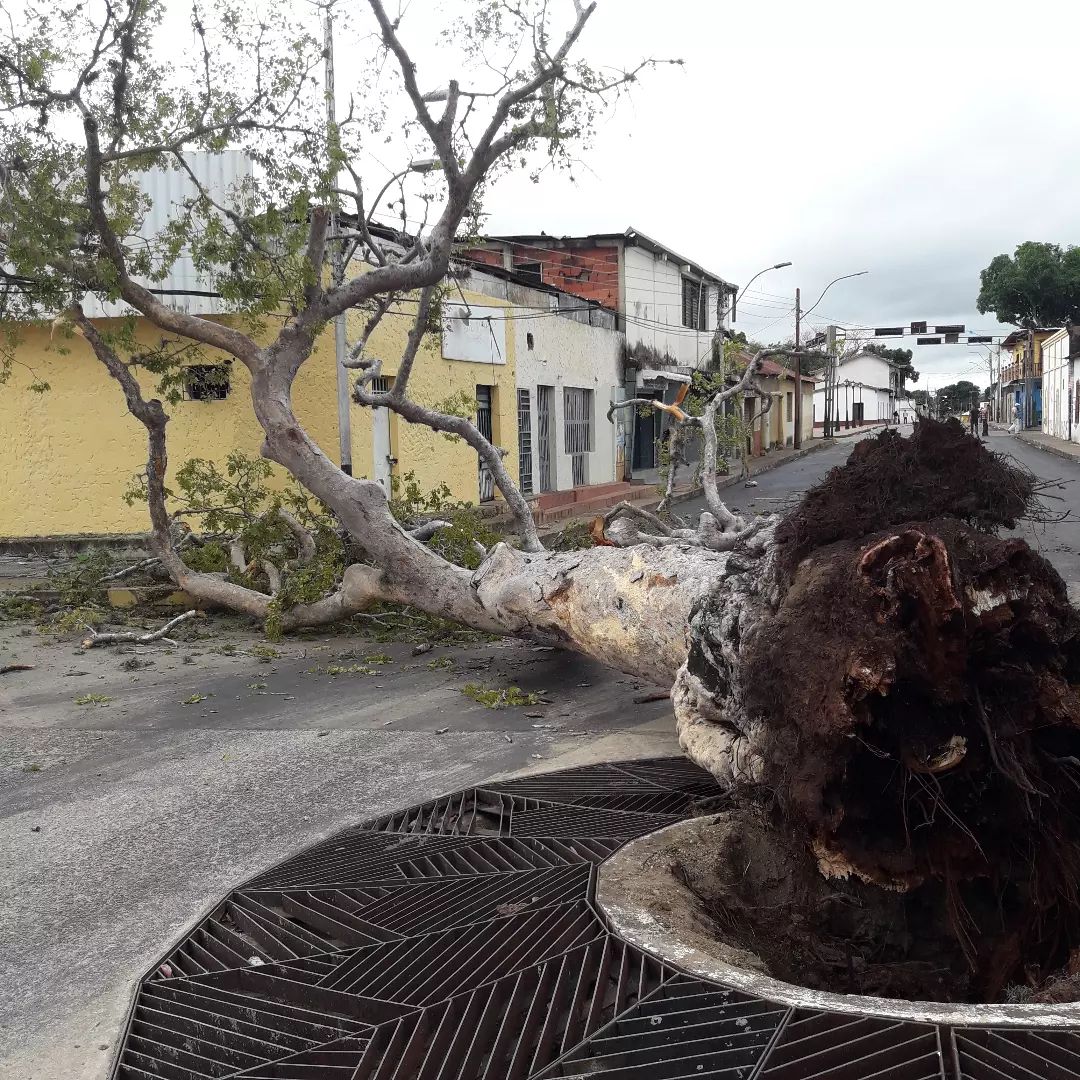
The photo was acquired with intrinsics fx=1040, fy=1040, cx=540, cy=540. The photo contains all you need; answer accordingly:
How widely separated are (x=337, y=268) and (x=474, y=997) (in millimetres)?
9747

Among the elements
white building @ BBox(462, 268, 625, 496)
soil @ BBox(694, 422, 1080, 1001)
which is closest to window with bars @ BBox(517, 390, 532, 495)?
white building @ BBox(462, 268, 625, 496)

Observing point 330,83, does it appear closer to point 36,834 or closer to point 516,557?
point 516,557

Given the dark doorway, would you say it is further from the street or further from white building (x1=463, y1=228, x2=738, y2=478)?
the street

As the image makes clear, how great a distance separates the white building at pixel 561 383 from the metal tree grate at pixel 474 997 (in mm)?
14633

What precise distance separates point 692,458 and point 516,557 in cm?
2546

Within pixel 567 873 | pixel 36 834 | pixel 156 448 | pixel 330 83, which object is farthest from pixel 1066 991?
pixel 330 83

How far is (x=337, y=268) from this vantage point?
11422 mm

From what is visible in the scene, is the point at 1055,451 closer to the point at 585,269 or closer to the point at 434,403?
the point at 585,269

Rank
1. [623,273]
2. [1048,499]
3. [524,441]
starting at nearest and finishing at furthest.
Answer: [1048,499]
[524,441]
[623,273]

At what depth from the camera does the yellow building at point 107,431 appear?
44.2 feet

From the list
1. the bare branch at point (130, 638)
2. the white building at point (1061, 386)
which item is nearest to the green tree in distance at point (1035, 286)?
the white building at point (1061, 386)

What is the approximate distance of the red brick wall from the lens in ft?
82.4

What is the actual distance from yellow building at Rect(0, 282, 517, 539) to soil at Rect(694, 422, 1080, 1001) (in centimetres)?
1038

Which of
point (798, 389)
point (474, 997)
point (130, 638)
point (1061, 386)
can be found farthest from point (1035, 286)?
point (474, 997)
